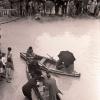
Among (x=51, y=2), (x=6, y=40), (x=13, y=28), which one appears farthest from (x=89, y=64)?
(x=51, y=2)

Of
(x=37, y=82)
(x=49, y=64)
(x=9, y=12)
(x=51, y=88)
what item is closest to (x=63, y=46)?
(x=49, y=64)

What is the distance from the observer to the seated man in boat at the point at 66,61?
16281 millimetres

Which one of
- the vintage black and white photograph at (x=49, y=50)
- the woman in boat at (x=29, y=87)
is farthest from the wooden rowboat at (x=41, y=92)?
the woman in boat at (x=29, y=87)

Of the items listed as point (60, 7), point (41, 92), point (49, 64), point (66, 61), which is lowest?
point (41, 92)

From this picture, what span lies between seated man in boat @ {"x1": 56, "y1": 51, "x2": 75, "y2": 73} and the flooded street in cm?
47

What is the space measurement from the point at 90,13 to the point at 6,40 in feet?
25.1

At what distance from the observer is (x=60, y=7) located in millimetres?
25609

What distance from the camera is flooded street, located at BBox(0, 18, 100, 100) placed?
15117 mm

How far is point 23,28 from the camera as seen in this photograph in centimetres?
2250

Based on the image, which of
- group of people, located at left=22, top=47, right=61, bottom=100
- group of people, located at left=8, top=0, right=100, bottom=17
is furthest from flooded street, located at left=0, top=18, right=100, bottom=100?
group of people, located at left=8, top=0, right=100, bottom=17

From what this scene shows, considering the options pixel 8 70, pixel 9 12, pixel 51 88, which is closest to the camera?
pixel 51 88

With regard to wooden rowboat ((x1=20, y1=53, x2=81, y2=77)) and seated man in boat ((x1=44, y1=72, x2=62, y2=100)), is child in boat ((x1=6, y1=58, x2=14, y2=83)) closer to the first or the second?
wooden rowboat ((x1=20, y1=53, x2=81, y2=77))

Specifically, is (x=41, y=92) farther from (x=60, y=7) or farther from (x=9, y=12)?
A: (x=60, y=7)

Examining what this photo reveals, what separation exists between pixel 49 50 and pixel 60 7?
7.16 m
